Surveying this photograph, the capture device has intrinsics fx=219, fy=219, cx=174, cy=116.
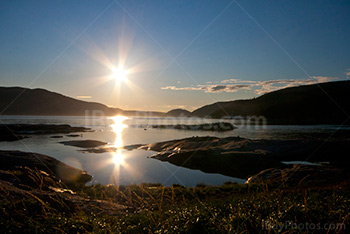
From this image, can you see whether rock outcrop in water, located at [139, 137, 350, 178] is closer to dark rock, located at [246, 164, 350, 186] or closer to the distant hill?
dark rock, located at [246, 164, 350, 186]

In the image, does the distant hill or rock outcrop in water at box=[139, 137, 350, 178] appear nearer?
rock outcrop in water at box=[139, 137, 350, 178]

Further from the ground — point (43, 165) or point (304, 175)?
point (43, 165)

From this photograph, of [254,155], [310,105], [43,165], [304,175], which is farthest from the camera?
[310,105]

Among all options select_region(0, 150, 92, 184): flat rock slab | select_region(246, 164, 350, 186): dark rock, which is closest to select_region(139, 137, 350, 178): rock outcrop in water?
select_region(246, 164, 350, 186): dark rock

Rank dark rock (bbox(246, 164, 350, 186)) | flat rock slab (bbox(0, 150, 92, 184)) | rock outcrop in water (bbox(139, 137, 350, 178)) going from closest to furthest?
dark rock (bbox(246, 164, 350, 186)) < flat rock slab (bbox(0, 150, 92, 184)) < rock outcrop in water (bbox(139, 137, 350, 178))

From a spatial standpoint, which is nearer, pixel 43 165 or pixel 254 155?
pixel 43 165

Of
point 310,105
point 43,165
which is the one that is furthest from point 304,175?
point 310,105

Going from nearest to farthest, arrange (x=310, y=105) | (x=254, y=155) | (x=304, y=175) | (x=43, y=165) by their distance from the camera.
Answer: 1. (x=304, y=175)
2. (x=43, y=165)
3. (x=254, y=155)
4. (x=310, y=105)

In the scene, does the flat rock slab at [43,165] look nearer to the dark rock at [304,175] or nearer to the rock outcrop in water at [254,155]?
the rock outcrop in water at [254,155]

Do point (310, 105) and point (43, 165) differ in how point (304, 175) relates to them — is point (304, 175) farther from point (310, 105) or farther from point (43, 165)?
point (310, 105)

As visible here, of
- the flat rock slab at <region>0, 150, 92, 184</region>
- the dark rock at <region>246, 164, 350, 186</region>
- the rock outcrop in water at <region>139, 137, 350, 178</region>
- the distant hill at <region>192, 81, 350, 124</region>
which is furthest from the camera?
the distant hill at <region>192, 81, 350, 124</region>

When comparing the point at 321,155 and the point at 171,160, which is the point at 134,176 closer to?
the point at 171,160

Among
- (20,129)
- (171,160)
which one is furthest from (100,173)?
(20,129)

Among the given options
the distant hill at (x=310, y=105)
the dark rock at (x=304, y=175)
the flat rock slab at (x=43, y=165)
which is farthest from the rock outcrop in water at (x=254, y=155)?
the distant hill at (x=310, y=105)
